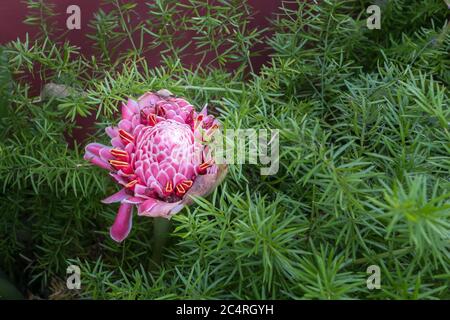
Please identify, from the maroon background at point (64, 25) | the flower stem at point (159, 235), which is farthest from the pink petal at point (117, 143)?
the maroon background at point (64, 25)

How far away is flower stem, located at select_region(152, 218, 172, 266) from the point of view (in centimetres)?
68

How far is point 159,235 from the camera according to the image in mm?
693

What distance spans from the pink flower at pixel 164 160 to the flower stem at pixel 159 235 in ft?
0.25

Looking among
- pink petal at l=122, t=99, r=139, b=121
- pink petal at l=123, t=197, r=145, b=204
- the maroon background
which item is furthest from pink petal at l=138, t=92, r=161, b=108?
the maroon background

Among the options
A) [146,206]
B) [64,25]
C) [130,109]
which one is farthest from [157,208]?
[64,25]

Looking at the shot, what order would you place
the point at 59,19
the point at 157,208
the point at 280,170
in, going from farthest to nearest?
the point at 59,19 < the point at 280,170 < the point at 157,208

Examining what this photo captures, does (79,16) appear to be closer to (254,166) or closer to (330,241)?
(254,166)

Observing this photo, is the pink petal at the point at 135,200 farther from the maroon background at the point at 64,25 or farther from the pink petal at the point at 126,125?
the maroon background at the point at 64,25

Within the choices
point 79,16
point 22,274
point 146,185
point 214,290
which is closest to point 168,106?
point 146,185

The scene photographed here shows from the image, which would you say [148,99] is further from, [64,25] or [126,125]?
[64,25]

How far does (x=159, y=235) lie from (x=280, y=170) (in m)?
0.17

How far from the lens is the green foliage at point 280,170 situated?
53cm

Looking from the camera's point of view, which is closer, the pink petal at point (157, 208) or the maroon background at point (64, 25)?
the pink petal at point (157, 208)

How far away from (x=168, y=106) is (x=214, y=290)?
0.20 meters
